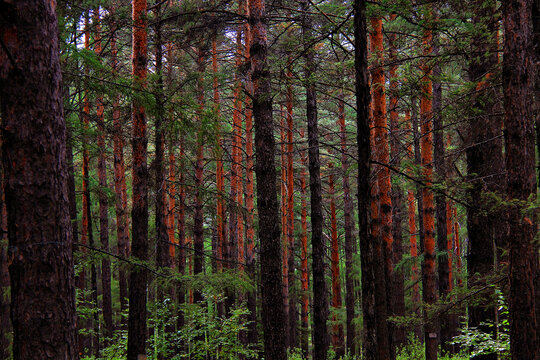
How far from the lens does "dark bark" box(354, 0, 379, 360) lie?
230 inches

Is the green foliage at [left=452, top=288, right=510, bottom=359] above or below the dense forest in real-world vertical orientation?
below

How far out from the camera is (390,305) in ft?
39.4

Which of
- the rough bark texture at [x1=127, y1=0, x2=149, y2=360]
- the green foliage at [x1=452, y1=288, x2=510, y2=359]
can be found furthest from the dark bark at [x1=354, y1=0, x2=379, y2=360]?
the rough bark texture at [x1=127, y1=0, x2=149, y2=360]

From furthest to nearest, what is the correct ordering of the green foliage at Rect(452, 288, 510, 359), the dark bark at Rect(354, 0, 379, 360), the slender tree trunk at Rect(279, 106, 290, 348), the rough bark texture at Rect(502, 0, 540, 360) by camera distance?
the slender tree trunk at Rect(279, 106, 290, 348) < the green foliage at Rect(452, 288, 510, 359) < the dark bark at Rect(354, 0, 379, 360) < the rough bark texture at Rect(502, 0, 540, 360)

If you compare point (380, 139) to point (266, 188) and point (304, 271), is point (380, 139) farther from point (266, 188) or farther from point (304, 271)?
point (304, 271)

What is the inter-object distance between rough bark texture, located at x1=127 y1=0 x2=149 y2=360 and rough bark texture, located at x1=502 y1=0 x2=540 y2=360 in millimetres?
6034

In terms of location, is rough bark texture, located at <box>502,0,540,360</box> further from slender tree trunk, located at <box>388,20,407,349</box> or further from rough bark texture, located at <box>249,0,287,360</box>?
rough bark texture, located at <box>249,0,287,360</box>

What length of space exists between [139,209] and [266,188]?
8.40ft

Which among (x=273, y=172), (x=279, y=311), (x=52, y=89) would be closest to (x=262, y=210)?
(x=273, y=172)

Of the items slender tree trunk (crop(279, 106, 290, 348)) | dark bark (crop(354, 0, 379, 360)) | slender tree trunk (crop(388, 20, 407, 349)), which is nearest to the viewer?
dark bark (crop(354, 0, 379, 360))

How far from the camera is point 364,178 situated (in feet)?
19.7

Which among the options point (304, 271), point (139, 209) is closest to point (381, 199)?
point (139, 209)

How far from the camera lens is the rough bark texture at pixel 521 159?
536 centimetres

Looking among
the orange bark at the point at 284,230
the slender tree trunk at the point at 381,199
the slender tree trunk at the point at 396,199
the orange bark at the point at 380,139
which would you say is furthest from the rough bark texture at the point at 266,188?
the orange bark at the point at 284,230
